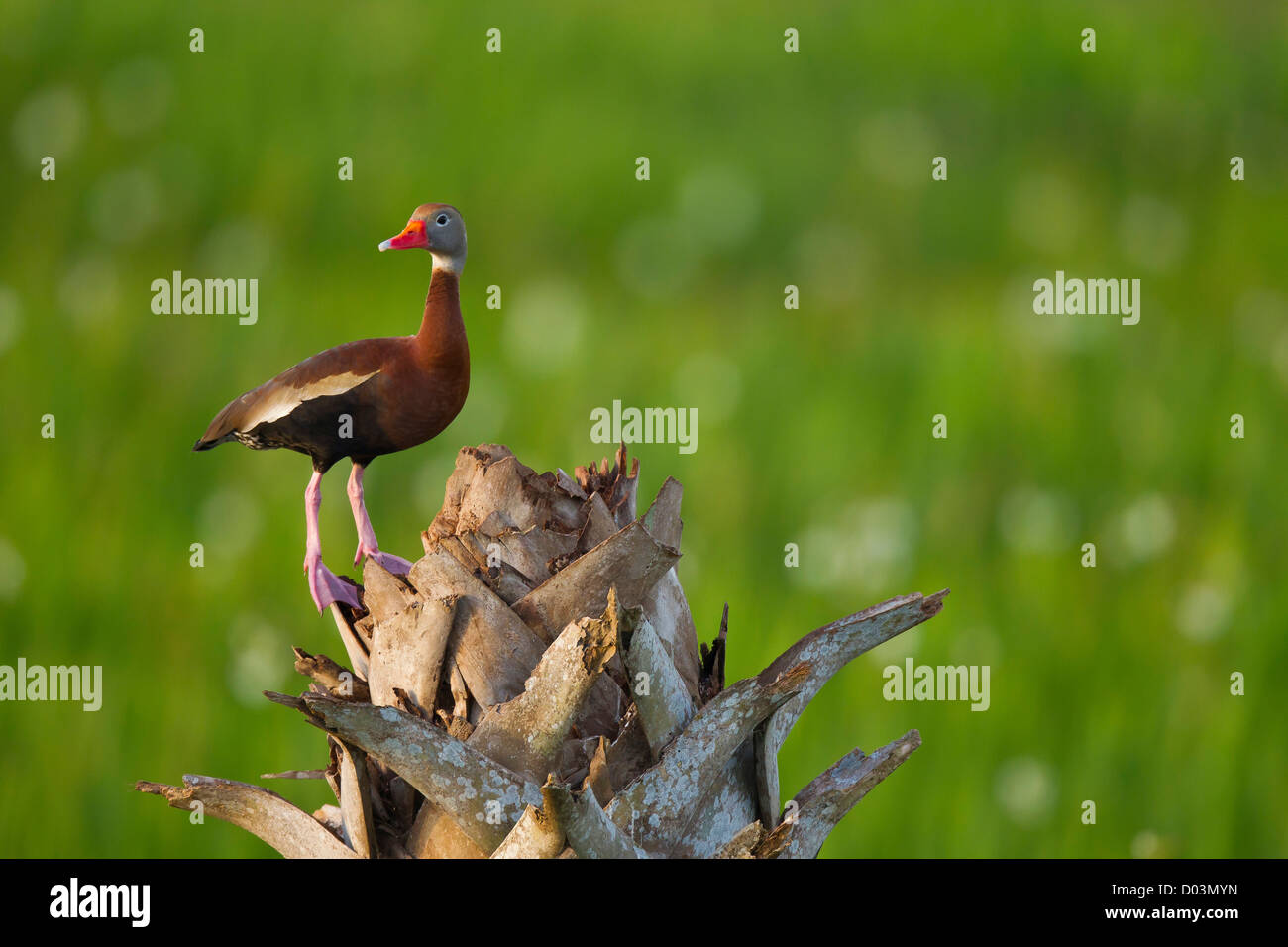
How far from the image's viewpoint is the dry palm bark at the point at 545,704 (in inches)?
79.3

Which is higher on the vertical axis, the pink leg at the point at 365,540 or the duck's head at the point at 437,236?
the duck's head at the point at 437,236

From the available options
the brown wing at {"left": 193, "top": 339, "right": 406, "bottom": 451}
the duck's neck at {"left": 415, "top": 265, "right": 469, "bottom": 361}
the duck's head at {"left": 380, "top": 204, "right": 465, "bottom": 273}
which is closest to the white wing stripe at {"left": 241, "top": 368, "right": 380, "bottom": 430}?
the brown wing at {"left": 193, "top": 339, "right": 406, "bottom": 451}

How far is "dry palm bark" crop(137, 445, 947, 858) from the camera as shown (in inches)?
79.3

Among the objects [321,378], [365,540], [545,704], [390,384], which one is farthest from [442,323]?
[545,704]

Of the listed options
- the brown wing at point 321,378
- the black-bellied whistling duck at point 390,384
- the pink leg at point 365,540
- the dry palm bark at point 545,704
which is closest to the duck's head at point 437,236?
the black-bellied whistling duck at point 390,384

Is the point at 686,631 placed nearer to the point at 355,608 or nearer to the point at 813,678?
the point at 813,678

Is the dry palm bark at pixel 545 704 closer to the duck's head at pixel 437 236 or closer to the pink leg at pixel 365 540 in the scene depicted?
the pink leg at pixel 365 540

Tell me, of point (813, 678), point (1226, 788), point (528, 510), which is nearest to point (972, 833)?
point (1226, 788)

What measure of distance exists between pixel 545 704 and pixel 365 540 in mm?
670

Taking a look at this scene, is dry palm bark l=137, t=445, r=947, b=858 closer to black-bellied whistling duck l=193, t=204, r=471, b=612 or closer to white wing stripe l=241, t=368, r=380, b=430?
black-bellied whistling duck l=193, t=204, r=471, b=612

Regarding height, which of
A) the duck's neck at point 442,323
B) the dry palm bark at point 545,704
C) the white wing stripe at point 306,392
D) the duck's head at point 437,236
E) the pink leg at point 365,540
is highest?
the duck's head at point 437,236

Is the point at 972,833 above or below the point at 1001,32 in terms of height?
below
